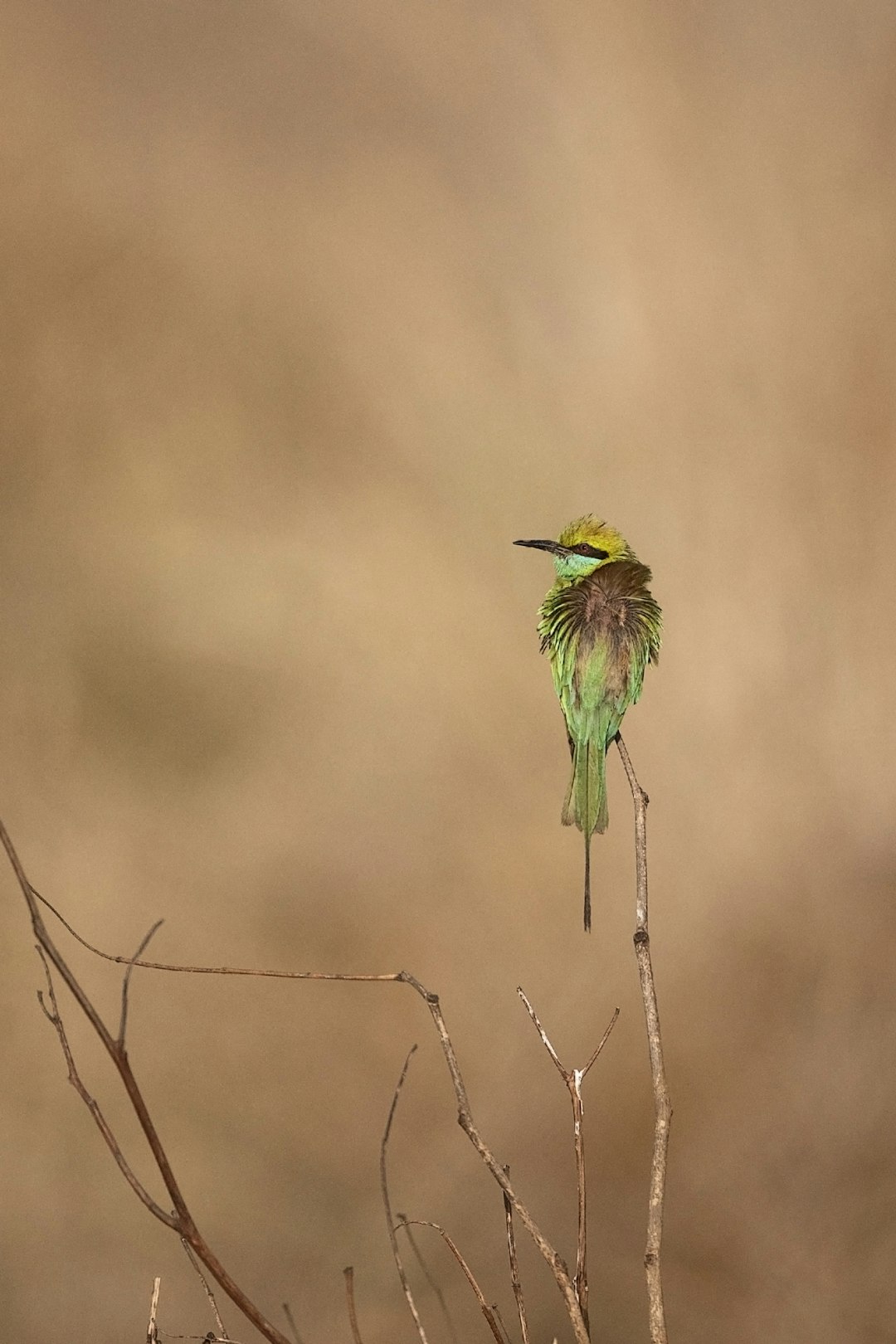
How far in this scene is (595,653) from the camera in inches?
49.3

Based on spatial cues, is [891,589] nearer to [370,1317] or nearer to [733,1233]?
[733,1233]

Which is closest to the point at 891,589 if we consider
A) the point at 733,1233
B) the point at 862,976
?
the point at 862,976

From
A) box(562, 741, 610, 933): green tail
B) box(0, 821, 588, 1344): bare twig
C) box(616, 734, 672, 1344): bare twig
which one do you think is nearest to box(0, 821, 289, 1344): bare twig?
box(0, 821, 588, 1344): bare twig

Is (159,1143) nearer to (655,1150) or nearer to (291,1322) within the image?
(655,1150)

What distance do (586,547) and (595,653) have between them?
0.50 feet

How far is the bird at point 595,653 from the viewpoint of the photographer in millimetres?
1219

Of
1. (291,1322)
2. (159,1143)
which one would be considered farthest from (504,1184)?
(291,1322)

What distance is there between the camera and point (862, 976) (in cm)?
195

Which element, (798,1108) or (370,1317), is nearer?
(370,1317)

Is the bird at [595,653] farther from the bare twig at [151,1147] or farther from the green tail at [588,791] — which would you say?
the bare twig at [151,1147]

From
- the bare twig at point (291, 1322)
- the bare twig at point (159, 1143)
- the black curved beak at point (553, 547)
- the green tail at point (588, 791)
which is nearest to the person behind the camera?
the bare twig at point (159, 1143)

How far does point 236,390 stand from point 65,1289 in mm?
1388

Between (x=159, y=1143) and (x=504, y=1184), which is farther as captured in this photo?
(x=504, y=1184)

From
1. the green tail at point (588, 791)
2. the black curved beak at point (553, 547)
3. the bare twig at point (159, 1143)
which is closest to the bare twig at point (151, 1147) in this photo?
the bare twig at point (159, 1143)
